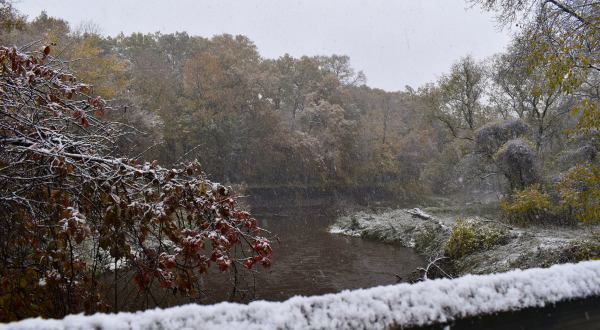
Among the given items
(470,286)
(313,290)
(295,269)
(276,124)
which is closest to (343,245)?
(295,269)

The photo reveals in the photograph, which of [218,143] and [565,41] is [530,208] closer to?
[565,41]

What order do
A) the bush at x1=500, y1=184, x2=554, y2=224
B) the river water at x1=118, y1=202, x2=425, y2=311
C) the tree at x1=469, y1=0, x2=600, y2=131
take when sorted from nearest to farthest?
the tree at x1=469, y1=0, x2=600, y2=131
the river water at x1=118, y1=202, x2=425, y2=311
the bush at x1=500, y1=184, x2=554, y2=224

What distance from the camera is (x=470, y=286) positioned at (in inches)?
77.7

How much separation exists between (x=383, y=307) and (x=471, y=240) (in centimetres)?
1157

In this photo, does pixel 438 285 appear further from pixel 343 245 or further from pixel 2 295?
pixel 343 245

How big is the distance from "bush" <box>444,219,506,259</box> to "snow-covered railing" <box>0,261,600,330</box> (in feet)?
34.5

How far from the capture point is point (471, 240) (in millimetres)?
12172

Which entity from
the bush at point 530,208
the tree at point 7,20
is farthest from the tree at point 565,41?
the bush at point 530,208

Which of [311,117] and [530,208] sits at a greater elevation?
[311,117]

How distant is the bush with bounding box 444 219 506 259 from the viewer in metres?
12.1

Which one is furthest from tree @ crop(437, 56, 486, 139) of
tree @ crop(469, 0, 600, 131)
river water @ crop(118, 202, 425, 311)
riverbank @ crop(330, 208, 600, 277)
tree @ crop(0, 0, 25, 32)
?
tree @ crop(0, 0, 25, 32)

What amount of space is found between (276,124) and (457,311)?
35.8m

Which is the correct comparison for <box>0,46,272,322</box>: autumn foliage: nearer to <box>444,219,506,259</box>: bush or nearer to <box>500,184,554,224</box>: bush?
<box>444,219,506,259</box>: bush

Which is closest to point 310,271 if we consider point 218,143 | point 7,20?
point 7,20
